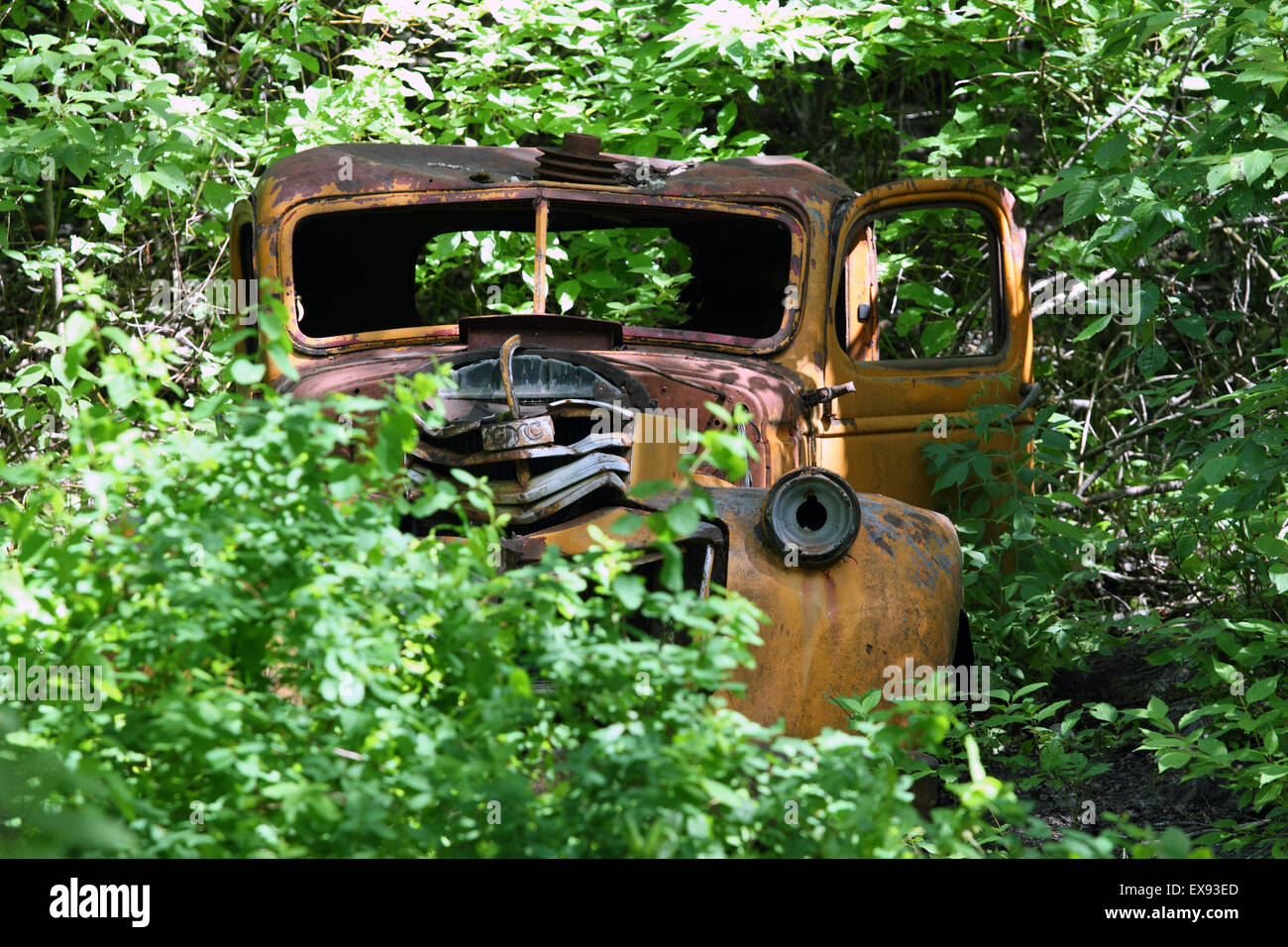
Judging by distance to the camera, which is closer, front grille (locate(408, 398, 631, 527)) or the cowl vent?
front grille (locate(408, 398, 631, 527))

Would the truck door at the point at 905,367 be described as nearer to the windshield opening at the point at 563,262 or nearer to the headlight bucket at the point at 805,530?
the windshield opening at the point at 563,262

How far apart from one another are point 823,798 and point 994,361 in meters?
3.01

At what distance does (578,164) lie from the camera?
15.4ft

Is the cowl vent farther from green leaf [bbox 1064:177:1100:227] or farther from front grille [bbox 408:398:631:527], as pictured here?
green leaf [bbox 1064:177:1100:227]

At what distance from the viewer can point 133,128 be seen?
18.8ft

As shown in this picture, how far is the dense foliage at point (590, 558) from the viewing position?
1965mm

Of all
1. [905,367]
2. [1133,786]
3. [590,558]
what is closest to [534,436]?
[590,558]

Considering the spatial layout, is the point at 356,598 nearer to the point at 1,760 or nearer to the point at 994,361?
the point at 1,760

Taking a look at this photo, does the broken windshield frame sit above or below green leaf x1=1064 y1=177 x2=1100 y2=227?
below

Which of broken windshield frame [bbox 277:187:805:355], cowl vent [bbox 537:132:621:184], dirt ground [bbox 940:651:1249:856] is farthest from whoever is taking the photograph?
cowl vent [bbox 537:132:621:184]

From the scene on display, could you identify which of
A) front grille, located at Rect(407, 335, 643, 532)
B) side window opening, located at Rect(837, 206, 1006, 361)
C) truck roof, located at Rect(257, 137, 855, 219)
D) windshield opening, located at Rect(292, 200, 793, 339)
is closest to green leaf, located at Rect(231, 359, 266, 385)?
front grille, located at Rect(407, 335, 643, 532)

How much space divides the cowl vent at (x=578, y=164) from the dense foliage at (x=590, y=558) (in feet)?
4.57

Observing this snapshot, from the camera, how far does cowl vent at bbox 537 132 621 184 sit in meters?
4.66

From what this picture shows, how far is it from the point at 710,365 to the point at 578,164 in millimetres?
924
